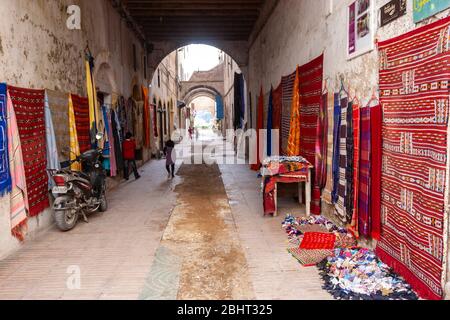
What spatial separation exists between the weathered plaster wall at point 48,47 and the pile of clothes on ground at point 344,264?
3.58 meters

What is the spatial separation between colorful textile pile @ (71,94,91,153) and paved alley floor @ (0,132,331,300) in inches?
51.3

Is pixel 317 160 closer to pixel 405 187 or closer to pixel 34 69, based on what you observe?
pixel 405 187

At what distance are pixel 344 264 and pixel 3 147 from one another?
4.04m

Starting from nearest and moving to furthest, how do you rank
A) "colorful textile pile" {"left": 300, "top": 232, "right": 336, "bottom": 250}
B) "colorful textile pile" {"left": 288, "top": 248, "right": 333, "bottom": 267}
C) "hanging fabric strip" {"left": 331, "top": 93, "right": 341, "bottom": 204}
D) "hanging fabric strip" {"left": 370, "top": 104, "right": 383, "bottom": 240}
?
1. "hanging fabric strip" {"left": 370, "top": 104, "right": 383, "bottom": 240}
2. "colorful textile pile" {"left": 288, "top": 248, "right": 333, "bottom": 267}
3. "colorful textile pile" {"left": 300, "top": 232, "right": 336, "bottom": 250}
4. "hanging fabric strip" {"left": 331, "top": 93, "right": 341, "bottom": 204}

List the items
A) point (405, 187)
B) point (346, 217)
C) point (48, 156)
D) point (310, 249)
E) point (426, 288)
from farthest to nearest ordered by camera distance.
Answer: point (48, 156), point (346, 217), point (310, 249), point (405, 187), point (426, 288)

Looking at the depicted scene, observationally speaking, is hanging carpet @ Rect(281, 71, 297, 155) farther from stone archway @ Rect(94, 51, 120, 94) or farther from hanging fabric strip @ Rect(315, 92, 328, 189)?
stone archway @ Rect(94, 51, 120, 94)

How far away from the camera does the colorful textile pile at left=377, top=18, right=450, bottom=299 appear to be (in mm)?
2836

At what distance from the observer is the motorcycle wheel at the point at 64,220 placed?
526cm

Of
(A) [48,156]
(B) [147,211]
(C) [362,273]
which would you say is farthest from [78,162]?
(C) [362,273]

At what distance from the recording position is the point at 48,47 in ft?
18.4

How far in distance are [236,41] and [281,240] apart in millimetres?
11851

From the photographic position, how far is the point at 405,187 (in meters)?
3.37

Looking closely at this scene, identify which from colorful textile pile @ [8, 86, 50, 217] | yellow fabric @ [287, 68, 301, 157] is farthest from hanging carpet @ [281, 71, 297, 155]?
colorful textile pile @ [8, 86, 50, 217]

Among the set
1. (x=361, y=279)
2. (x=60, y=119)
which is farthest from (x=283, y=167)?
(x=60, y=119)
